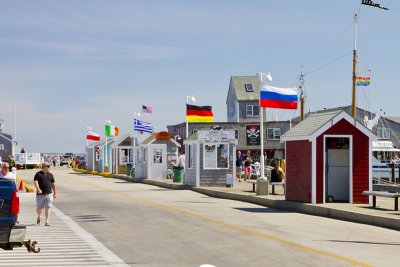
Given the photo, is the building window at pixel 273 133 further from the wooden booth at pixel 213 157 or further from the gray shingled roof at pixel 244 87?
the wooden booth at pixel 213 157

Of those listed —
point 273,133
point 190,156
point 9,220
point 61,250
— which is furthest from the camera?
point 273,133

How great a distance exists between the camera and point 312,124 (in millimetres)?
25828

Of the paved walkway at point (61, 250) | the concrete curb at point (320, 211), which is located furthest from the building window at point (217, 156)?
the paved walkway at point (61, 250)

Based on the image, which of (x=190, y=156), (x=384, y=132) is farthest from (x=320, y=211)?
(x=384, y=132)

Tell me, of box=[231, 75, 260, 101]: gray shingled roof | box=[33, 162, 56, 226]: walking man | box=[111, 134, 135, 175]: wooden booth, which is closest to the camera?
box=[33, 162, 56, 226]: walking man

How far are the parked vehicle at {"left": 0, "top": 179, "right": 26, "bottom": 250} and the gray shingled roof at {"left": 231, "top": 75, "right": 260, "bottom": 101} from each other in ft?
271

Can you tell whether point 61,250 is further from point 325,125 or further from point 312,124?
point 312,124

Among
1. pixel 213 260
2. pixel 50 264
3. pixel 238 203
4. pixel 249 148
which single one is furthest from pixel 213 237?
pixel 249 148

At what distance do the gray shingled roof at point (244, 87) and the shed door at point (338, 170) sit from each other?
67142 millimetres

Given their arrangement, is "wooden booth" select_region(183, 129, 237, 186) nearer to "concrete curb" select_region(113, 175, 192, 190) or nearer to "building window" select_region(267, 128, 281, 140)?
"concrete curb" select_region(113, 175, 192, 190)

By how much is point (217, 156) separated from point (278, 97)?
10.3 metres

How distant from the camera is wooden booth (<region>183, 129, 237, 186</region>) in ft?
131

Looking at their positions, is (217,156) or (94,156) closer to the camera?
(217,156)

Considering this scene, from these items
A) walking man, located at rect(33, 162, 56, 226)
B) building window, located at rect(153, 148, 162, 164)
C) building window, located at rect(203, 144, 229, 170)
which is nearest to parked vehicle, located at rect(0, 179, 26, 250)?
walking man, located at rect(33, 162, 56, 226)
